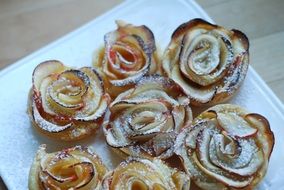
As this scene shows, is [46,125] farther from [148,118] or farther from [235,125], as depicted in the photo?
[235,125]

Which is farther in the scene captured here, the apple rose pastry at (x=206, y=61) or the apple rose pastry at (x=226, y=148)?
the apple rose pastry at (x=206, y=61)

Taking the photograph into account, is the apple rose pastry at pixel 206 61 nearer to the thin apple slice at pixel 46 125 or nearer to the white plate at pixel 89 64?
the white plate at pixel 89 64

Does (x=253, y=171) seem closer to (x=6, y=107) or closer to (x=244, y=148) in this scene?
(x=244, y=148)

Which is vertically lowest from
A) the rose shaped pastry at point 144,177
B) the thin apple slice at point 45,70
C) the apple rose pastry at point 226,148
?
the apple rose pastry at point 226,148

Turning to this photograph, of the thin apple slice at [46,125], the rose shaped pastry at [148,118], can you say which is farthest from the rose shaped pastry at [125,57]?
the thin apple slice at [46,125]

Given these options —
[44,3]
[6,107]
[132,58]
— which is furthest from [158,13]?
[6,107]

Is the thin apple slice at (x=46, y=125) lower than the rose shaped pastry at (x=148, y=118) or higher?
higher

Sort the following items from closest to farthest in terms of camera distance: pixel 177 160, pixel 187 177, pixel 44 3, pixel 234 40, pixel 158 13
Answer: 1. pixel 187 177
2. pixel 177 160
3. pixel 234 40
4. pixel 158 13
5. pixel 44 3
